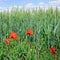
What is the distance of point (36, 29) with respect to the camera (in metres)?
6.70

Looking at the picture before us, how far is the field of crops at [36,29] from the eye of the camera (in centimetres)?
576

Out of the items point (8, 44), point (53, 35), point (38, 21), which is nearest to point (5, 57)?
point (8, 44)

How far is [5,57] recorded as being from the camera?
4098 mm

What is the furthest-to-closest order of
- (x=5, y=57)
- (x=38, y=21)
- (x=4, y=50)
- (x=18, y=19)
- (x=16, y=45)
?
(x=18, y=19), (x=38, y=21), (x=16, y=45), (x=4, y=50), (x=5, y=57)

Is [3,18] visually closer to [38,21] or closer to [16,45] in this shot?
[38,21]

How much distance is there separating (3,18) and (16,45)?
345cm

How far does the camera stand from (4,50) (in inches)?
174

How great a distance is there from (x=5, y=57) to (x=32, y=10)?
3.57m

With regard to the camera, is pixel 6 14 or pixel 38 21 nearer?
pixel 38 21

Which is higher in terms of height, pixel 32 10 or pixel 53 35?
pixel 32 10

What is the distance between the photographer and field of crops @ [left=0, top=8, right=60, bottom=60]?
5.76 metres

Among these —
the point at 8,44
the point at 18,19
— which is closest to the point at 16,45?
the point at 8,44

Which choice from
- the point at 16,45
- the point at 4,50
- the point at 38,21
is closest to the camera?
the point at 4,50

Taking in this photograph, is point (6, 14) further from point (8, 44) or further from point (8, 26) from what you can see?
point (8, 44)
